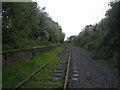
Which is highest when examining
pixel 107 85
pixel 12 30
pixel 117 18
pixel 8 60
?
pixel 117 18

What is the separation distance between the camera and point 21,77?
770 centimetres

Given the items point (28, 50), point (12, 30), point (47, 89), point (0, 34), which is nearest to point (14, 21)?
point (12, 30)

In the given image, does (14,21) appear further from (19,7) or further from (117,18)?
(117,18)

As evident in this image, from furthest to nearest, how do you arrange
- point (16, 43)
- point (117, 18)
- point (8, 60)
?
point (117, 18) < point (16, 43) < point (8, 60)

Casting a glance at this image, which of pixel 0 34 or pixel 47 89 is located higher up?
pixel 0 34

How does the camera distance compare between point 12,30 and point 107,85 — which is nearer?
point 107,85

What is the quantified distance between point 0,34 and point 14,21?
1.33 metres

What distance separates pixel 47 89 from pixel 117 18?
1070 cm

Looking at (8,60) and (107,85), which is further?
(8,60)

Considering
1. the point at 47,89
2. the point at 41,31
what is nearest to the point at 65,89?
the point at 47,89

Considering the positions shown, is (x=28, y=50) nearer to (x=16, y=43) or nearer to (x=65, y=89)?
(x=16, y=43)

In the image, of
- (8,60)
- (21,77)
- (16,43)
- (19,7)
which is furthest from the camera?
(16,43)

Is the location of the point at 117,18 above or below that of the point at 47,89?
above

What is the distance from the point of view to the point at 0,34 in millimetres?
10125
